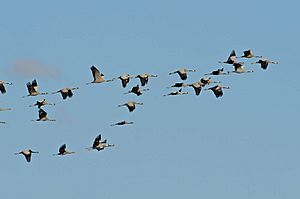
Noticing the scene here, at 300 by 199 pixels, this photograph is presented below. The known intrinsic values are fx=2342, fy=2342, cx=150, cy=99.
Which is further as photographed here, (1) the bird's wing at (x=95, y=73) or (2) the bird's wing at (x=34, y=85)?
(2) the bird's wing at (x=34, y=85)

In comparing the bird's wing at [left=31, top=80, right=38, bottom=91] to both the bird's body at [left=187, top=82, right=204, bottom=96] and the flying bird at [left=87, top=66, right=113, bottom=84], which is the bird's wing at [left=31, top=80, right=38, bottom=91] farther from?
the bird's body at [left=187, top=82, right=204, bottom=96]

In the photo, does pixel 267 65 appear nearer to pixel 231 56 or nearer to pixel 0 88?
pixel 231 56

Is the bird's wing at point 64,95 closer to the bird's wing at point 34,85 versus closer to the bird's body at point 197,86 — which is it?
the bird's wing at point 34,85

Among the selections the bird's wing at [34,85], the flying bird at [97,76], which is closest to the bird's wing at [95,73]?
the flying bird at [97,76]

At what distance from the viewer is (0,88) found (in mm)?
179375

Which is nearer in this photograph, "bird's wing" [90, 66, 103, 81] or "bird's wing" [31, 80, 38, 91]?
"bird's wing" [90, 66, 103, 81]

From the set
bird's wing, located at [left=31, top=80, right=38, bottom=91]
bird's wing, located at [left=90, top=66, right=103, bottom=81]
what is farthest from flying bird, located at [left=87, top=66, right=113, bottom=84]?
bird's wing, located at [left=31, top=80, right=38, bottom=91]

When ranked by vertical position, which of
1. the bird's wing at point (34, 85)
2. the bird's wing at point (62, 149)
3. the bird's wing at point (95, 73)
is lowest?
the bird's wing at point (62, 149)

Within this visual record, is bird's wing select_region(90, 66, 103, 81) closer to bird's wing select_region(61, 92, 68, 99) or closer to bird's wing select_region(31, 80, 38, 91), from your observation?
bird's wing select_region(61, 92, 68, 99)

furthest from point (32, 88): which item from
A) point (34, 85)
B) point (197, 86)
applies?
point (197, 86)

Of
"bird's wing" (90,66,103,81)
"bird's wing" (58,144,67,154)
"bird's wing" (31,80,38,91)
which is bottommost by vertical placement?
"bird's wing" (58,144,67,154)

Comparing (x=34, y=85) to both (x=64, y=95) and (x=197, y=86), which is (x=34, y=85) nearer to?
(x=64, y=95)

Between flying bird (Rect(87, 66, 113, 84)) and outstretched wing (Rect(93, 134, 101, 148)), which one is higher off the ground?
flying bird (Rect(87, 66, 113, 84))

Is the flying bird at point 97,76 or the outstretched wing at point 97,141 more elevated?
the flying bird at point 97,76
